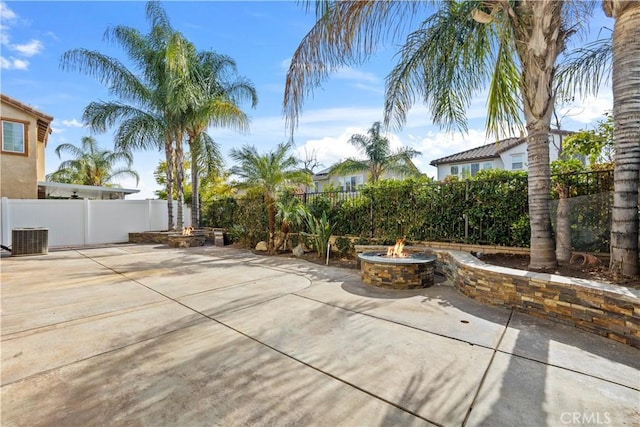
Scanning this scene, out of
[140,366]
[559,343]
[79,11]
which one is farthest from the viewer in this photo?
[79,11]

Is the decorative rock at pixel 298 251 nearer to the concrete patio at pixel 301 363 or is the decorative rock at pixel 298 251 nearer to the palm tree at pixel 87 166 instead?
the concrete patio at pixel 301 363

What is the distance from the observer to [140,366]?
287 cm

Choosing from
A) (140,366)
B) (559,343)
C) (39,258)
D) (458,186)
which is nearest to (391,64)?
(458,186)

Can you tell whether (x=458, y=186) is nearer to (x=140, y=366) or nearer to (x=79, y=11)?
(x=140, y=366)

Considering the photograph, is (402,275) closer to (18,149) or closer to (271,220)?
(271,220)

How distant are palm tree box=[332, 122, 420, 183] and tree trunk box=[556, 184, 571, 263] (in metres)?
15.9

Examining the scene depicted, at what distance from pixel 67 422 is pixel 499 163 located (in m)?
24.4

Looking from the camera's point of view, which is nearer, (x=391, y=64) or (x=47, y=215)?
(x=391, y=64)

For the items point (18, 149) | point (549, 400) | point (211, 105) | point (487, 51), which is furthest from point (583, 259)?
point (18, 149)

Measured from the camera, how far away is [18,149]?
14219mm

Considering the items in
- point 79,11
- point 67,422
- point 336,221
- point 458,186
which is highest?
point 79,11

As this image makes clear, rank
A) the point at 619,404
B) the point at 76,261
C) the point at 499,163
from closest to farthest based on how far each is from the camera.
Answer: the point at 619,404, the point at 76,261, the point at 499,163

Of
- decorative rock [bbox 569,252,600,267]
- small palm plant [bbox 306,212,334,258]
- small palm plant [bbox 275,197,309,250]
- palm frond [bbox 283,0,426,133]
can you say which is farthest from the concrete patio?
small palm plant [bbox 275,197,309,250]
